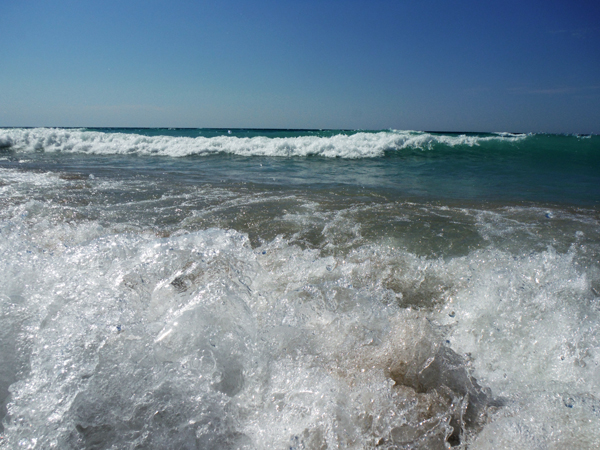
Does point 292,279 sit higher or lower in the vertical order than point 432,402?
higher

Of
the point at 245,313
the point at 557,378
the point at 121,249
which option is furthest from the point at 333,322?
the point at 121,249

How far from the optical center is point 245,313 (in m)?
1.88

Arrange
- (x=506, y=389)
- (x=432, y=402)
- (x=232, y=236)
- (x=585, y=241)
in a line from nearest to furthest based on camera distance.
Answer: (x=432, y=402)
(x=506, y=389)
(x=232, y=236)
(x=585, y=241)

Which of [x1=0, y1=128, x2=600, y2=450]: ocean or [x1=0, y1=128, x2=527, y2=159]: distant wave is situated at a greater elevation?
[x1=0, y1=128, x2=527, y2=159]: distant wave

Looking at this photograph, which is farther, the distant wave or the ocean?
the distant wave

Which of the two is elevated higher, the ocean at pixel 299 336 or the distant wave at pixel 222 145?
the distant wave at pixel 222 145

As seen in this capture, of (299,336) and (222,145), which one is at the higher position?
(222,145)

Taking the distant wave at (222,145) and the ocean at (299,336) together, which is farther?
the distant wave at (222,145)

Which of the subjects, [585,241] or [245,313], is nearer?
[245,313]

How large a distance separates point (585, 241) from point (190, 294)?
359 centimetres

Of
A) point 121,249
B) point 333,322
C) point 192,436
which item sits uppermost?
point 121,249

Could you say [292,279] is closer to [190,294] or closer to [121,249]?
[190,294]

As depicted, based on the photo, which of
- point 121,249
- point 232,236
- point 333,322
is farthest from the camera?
point 232,236

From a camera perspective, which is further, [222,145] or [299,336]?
[222,145]
